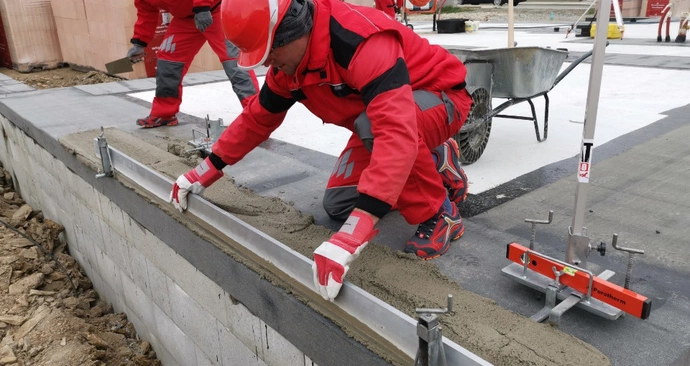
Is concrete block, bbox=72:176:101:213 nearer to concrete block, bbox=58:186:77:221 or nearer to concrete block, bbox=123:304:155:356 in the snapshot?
concrete block, bbox=58:186:77:221

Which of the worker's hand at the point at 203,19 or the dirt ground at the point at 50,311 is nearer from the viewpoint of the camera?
the dirt ground at the point at 50,311

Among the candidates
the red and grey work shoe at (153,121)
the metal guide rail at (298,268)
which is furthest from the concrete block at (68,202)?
the metal guide rail at (298,268)

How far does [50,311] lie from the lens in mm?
3781

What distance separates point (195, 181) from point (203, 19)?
190cm

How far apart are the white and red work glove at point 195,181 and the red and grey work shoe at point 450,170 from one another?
1.04 meters

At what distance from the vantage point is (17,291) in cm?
409

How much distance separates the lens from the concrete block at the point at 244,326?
89.1 inches

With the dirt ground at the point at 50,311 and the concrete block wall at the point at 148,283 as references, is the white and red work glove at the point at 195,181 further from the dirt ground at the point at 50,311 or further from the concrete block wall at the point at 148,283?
the dirt ground at the point at 50,311

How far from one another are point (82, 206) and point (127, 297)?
85 centimetres

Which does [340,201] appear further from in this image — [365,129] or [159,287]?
[159,287]

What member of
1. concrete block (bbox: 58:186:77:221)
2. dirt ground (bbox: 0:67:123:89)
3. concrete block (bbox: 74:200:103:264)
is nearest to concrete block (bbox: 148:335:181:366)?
concrete block (bbox: 74:200:103:264)

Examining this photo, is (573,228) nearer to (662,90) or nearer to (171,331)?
(171,331)

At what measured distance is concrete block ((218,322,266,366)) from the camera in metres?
2.35

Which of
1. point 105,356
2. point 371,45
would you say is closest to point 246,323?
point 371,45
